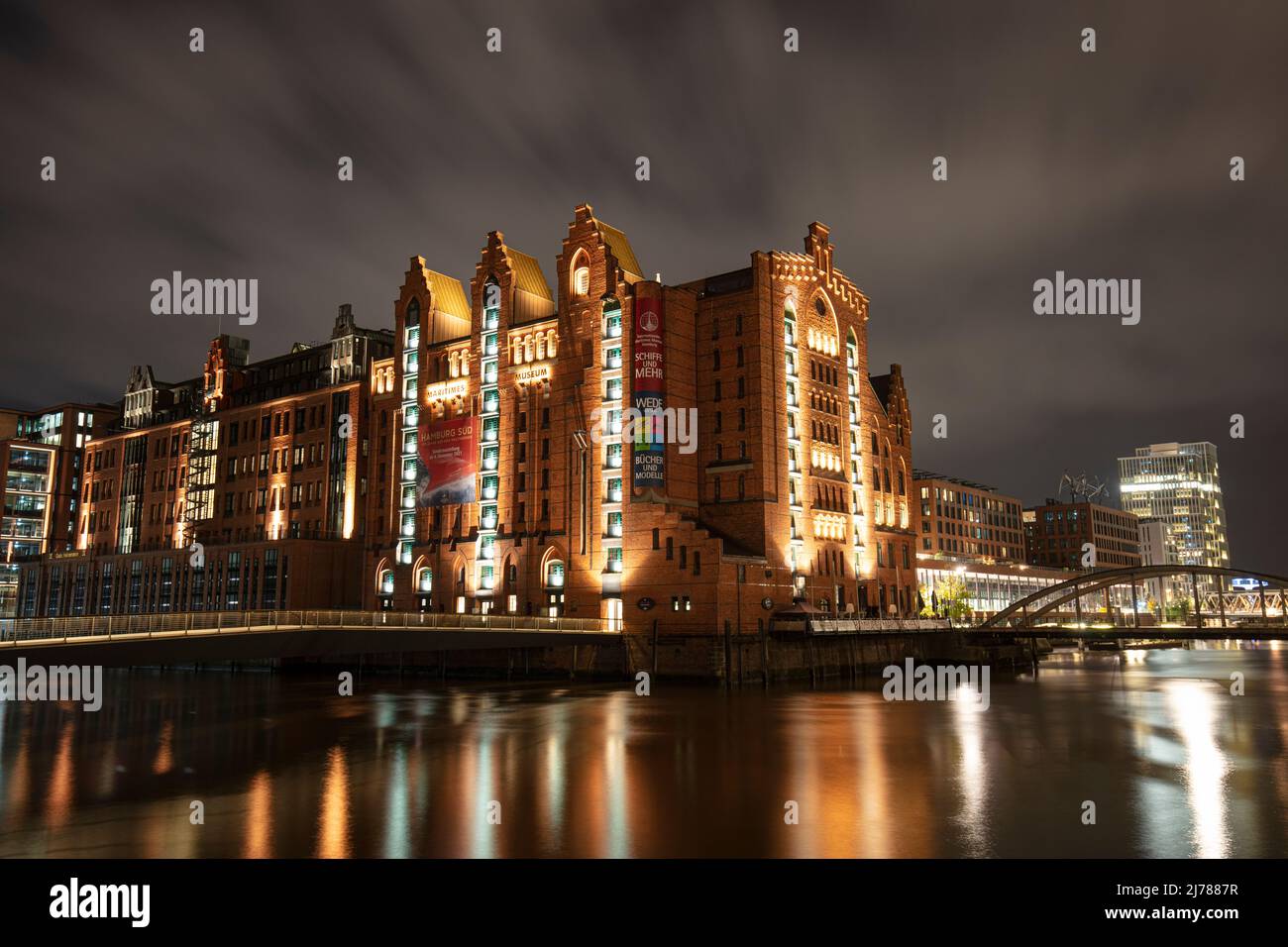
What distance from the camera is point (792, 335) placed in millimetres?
94062

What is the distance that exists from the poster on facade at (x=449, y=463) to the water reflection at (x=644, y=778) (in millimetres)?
35968

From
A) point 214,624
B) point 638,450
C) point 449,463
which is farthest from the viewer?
point 449,463

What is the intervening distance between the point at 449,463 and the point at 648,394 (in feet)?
86.0

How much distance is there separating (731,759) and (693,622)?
3888 centimetres

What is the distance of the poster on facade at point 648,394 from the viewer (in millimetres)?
85188

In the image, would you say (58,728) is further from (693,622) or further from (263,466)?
(263,466)

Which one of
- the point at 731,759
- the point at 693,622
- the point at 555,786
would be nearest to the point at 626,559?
the point at 693,622

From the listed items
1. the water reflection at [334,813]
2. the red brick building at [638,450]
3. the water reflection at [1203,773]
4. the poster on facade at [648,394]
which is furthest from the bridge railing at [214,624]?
the water reflection at [1203,773]
